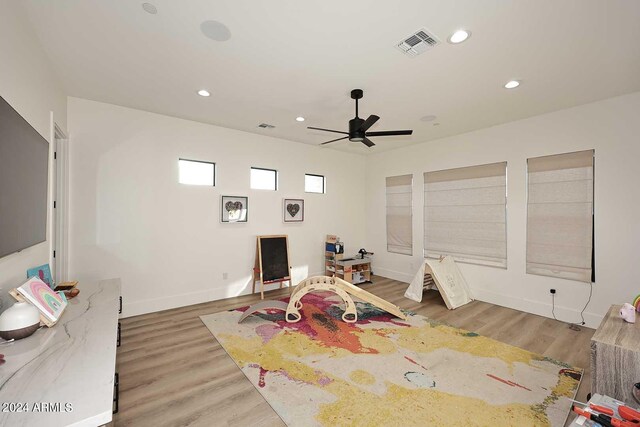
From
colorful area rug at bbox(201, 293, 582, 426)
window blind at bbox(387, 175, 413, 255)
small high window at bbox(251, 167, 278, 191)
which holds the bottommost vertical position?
colorful area rug at bbox(201, 293, 582, 426)

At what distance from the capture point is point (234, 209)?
4824mm

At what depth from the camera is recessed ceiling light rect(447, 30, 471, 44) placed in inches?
87.1

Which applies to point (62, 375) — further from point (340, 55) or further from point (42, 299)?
point (340, 55)

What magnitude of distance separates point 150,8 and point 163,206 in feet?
9.36

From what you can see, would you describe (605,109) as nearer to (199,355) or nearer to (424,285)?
(424,285)

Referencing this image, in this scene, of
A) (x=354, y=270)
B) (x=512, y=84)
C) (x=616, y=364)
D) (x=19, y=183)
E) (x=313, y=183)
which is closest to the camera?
(x=19, y=183)

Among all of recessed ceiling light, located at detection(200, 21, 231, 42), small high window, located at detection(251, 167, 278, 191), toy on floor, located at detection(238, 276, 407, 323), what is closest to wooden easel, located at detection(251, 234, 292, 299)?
small high window, located at detection(251, 167, 278, 191)

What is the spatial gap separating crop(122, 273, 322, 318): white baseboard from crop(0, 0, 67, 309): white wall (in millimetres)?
1505

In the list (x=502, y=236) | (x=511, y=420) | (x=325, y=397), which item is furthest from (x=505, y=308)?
(x=325, y=397)

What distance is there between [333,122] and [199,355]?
3.70m

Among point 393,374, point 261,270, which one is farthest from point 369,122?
point 261,270

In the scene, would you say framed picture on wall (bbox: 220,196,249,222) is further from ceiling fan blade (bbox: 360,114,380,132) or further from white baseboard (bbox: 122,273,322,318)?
ceiling fan blade (bbox: 360,114,380,132)

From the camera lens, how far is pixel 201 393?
2.29m

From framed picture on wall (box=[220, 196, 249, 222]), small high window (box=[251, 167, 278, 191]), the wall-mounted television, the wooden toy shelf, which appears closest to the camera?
the wall-mounted television
